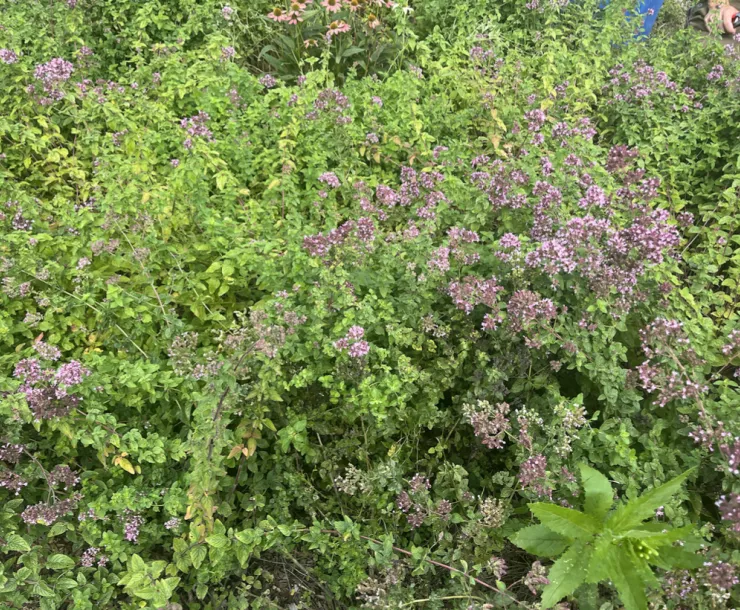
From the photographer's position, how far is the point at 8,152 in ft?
12.5

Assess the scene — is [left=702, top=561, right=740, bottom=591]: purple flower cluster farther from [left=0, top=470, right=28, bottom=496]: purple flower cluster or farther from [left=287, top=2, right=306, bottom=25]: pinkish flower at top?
[left=287, top=2, right=306, bottom=25]: pinkish flower at top

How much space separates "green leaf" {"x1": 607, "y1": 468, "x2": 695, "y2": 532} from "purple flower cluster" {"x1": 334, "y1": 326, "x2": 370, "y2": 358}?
1.15 m

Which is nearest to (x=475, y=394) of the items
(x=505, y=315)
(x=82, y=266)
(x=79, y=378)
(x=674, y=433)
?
(x=505, y=315)

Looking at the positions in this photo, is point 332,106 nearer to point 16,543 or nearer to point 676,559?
point 16,543

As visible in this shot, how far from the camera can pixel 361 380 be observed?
243cm

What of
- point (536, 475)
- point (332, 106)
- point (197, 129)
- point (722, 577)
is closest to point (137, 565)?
point (536, 475)

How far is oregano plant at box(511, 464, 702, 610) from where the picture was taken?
5.87 ft

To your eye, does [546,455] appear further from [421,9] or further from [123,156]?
[421,9]

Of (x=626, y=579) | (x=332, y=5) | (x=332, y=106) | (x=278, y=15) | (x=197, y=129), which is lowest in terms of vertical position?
(x=626, y=579)

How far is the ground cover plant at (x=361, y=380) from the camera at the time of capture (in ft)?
7.03

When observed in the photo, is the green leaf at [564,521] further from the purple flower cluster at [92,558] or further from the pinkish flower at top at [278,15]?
the pinkish flower at top at [278,15]

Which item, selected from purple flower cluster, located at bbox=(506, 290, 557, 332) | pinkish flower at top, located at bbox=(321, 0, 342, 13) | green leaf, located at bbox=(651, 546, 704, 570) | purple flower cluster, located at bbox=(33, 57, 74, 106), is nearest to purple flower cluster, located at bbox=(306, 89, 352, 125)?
pinkish flower at top, located at bbox=(321, 0, 342, 13)

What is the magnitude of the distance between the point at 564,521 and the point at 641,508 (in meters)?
0.28

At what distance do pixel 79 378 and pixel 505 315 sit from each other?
197cm
